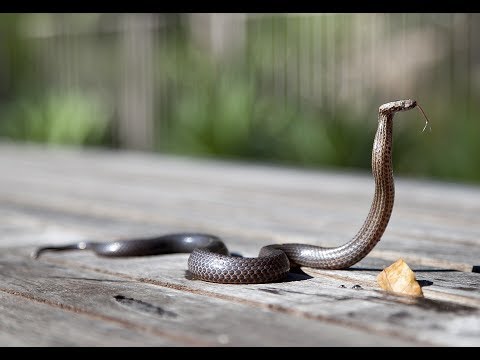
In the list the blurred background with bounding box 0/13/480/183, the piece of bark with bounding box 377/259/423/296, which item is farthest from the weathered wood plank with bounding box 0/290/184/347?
the blurred background with bounding box 0/13/480/183

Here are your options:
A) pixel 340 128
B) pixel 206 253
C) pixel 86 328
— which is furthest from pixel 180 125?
pixel 86 328

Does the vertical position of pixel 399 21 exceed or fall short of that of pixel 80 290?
it exceeds it

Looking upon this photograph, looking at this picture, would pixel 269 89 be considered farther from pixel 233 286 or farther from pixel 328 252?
pixel 233 286

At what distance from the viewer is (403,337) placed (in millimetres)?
2121

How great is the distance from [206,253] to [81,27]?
12.6 meters

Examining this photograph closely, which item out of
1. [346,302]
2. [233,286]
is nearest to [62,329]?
[233,286]

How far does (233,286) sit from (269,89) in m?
8.67

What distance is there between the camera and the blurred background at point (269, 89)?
942cm

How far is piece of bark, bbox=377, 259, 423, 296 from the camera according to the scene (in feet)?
8.58

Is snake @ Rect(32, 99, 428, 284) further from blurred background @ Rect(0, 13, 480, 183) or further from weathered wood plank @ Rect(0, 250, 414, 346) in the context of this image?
blurred background @ Rect(0, 13, 480, 183)

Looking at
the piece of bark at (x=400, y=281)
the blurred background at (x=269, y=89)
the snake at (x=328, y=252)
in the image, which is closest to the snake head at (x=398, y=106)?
the snake at (x=328, y=252)

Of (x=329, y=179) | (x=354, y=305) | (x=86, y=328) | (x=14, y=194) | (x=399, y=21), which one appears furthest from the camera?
(x=399, y=21)

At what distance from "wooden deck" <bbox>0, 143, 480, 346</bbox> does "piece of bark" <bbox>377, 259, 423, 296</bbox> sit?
5 centimetres
